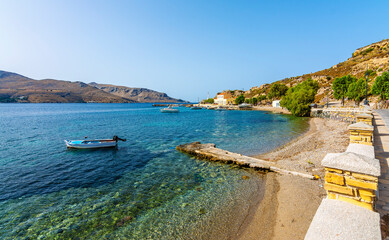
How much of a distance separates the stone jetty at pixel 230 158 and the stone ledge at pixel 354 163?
920cm

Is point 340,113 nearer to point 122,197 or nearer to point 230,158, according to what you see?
point 230,158

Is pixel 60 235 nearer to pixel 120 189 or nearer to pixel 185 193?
pixel 120 189

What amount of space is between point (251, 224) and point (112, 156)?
657 inches

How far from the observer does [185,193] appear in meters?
11.2

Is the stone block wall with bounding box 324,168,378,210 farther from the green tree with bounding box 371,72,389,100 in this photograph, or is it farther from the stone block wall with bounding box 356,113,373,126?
the green tree with bounding box 371,72,389,100

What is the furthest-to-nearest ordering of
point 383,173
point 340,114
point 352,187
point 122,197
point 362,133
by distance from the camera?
point 340,114 → point 122,197 → point 362,133 → point 383,173 → point 352,187

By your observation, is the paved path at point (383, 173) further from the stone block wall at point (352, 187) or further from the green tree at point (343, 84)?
the green tree at point (343, 84)

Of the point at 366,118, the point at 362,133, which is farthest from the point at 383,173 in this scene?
the point at 366,118

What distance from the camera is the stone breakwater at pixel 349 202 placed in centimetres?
298

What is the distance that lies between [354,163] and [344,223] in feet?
4.17

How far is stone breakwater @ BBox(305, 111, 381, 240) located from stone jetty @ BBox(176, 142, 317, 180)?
9.03 metres

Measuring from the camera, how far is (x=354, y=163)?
12.1 feet

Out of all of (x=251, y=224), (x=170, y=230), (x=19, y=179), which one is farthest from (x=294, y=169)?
→ (x=19, y=179)

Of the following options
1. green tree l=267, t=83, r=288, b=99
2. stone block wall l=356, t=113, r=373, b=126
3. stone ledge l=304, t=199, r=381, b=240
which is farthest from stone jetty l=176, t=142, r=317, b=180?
green tree l=267, t=83, r=288, b=99
